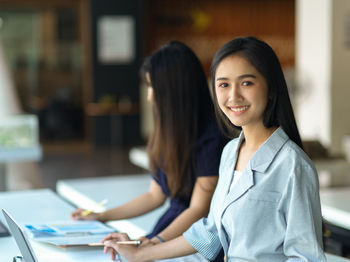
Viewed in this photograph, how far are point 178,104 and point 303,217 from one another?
889mm

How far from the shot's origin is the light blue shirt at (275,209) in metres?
1.51

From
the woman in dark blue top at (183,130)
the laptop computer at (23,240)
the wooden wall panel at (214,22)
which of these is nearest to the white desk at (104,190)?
the woman in dark blue top at (183,130)

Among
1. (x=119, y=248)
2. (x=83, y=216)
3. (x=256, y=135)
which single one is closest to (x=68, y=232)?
(x=83, y=216)

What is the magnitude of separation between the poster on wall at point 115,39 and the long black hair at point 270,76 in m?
9.33

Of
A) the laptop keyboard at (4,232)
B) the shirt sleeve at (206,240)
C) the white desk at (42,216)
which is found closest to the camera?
the shirt sleeve at (206,240)

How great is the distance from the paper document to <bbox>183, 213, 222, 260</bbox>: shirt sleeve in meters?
0.38

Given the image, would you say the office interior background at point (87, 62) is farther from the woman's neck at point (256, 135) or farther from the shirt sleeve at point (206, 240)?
the woman's neck at point (256, 135)

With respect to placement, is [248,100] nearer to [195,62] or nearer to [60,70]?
[195,62]

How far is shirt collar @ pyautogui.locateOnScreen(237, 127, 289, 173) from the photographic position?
1603mm

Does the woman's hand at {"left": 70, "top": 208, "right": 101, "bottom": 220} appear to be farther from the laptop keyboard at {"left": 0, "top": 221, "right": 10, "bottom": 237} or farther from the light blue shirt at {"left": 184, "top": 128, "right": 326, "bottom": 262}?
the light blue shirt at {"left": 184, "top": 128, "right": 326, "bottom": 262}

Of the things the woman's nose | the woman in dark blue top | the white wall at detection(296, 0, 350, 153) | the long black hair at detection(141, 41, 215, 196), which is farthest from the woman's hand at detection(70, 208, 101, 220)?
the white wall at detection(296, 0, 350, 153)

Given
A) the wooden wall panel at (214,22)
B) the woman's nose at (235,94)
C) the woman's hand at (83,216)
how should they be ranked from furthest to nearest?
the wooden wall panel at (214,22) < the woman's hand at (83,216) < the woman's nose at (235,94)

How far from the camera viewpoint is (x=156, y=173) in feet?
8.36

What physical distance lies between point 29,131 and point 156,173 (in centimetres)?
306
